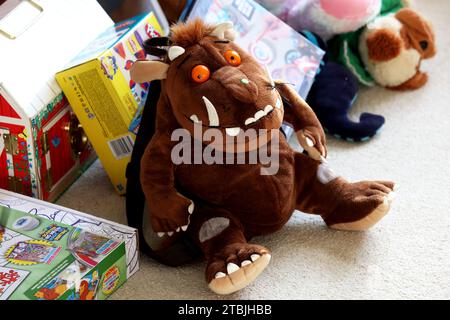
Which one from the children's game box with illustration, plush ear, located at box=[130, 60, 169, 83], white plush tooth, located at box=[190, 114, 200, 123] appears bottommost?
the children's game box with illustration

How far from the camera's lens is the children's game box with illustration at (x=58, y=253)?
0.91 m

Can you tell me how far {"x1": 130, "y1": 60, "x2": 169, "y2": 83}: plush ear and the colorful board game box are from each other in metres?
0.28

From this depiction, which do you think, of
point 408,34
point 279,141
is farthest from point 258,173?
point 408,34

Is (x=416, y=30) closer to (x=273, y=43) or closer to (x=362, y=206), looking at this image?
(x=273, y=43)

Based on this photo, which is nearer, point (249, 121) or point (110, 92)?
point (249, 121)

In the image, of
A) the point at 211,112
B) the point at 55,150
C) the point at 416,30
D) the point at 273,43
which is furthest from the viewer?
the point at 416,30

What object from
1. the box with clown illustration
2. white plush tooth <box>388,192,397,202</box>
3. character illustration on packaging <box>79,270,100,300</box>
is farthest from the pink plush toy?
character illustration on packaging <box>79,270,100,300</box>

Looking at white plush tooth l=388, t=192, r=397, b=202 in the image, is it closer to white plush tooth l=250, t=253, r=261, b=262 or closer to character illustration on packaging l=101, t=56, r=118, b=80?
white plush tooth l=250, t=253, r=261, b=262

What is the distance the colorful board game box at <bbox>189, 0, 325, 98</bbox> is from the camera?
1.23 metres

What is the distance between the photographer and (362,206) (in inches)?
40.5

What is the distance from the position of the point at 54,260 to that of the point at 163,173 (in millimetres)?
208

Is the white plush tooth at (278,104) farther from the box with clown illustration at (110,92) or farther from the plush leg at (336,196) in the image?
the box with clown illustration at (110,92)

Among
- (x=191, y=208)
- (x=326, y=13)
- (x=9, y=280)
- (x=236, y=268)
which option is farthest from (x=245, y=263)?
(x=326, y=13)
